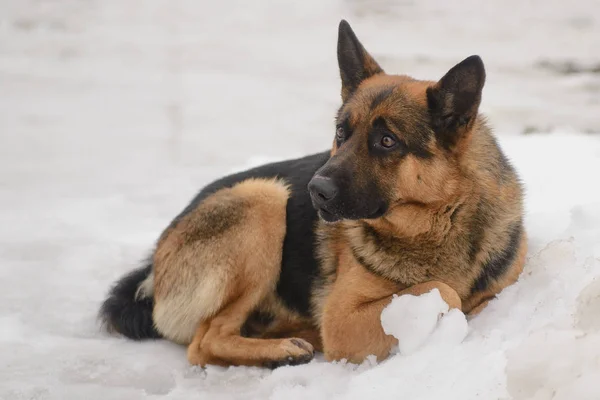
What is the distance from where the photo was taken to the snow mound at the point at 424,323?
2703 millimetres

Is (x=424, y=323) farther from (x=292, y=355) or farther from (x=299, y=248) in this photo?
(x=299, y=248)

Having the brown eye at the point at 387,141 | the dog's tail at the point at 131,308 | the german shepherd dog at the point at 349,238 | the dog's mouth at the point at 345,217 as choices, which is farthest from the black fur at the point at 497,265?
the dog's tail at the point at 131,308

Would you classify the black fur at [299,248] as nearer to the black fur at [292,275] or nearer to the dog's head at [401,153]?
the black fur at [292,275]

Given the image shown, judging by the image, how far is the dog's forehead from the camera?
10.1 ft

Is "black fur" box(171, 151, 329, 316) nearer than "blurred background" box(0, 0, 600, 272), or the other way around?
"black fur" box(171, 151, 329, 316)

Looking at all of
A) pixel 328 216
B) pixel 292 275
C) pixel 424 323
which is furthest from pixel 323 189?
pixel 292 275

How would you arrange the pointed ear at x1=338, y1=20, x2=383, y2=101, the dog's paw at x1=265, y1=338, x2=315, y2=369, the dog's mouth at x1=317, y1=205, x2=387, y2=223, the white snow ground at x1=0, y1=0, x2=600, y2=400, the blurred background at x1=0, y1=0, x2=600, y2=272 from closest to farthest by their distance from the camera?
1. the white snow ground at x1=0, y1=0, x2=600, y2=400
2. the dog's mouth at x1=317, y1=205, x2=387, y2=223
3. the dog's paw at x1=265, y1=338, x2=315, y2=369
4. the pointed ear at x1=338, y1=20, x2=383, y2=101
5. the blurred background at x1=0, y1=0, x2=600, y2=272

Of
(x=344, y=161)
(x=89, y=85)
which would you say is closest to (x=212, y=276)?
(x=344, y=161)

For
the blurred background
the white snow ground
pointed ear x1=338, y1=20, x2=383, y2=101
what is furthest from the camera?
the blurred background

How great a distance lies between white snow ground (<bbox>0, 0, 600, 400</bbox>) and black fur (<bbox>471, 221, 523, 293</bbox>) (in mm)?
110

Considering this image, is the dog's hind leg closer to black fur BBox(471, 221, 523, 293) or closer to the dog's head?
the dog's head

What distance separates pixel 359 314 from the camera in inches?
124

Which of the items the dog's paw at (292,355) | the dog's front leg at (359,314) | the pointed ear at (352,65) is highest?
the pointed ear at (352,65)

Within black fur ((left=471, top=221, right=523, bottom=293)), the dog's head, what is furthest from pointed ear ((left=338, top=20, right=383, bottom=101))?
black fur ((left=471, top=221, right=523, bottom=293))
